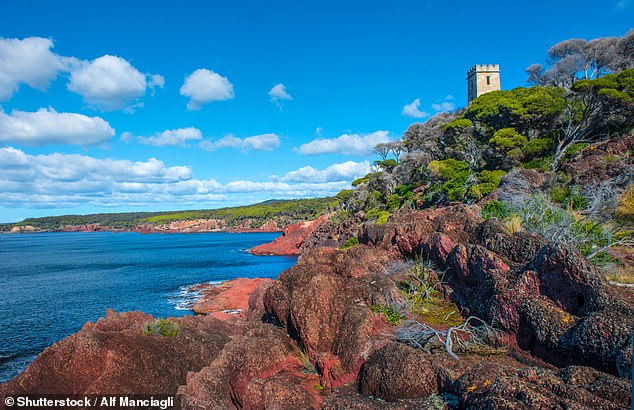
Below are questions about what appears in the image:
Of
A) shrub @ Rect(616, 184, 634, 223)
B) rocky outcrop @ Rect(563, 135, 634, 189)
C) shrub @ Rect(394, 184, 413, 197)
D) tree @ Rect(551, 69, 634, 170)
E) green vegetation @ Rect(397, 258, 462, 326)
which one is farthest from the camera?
shrub @ Rect(394, 184, 413, 197)

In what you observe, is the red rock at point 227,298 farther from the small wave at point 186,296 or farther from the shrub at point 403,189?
the shrub at point 403,189

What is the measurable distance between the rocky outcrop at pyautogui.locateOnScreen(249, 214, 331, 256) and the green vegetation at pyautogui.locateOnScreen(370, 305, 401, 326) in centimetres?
5834

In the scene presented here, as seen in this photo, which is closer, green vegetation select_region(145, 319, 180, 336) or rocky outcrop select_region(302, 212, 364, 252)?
green vegetation select_region(145, 319, 180, 336)

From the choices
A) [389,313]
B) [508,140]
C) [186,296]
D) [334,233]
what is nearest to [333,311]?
[389,313]

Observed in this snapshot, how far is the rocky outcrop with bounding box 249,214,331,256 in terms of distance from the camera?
70.8 meters

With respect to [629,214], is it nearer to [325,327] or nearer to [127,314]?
[325,327]

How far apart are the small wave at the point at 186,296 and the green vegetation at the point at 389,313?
2371 centimetres

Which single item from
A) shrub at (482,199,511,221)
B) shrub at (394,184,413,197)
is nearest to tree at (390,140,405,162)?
shrub at (394,184,413,197)

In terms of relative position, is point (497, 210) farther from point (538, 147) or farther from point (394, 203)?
point (394, 203)

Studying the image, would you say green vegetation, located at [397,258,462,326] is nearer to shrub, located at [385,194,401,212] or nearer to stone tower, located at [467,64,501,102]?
shrub, located at [385,194,401,212]

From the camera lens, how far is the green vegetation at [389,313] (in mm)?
9654

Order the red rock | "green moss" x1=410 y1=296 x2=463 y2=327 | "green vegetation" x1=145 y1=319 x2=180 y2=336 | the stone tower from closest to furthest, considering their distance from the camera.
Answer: "green moss" x1=410 y1=296 x2=463 y2=327, "green vegetation" x1=145 y1=319 x2=180 y2=336, the red rock, the stone tower

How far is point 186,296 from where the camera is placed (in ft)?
117

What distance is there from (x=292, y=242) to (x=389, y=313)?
63301 mm
